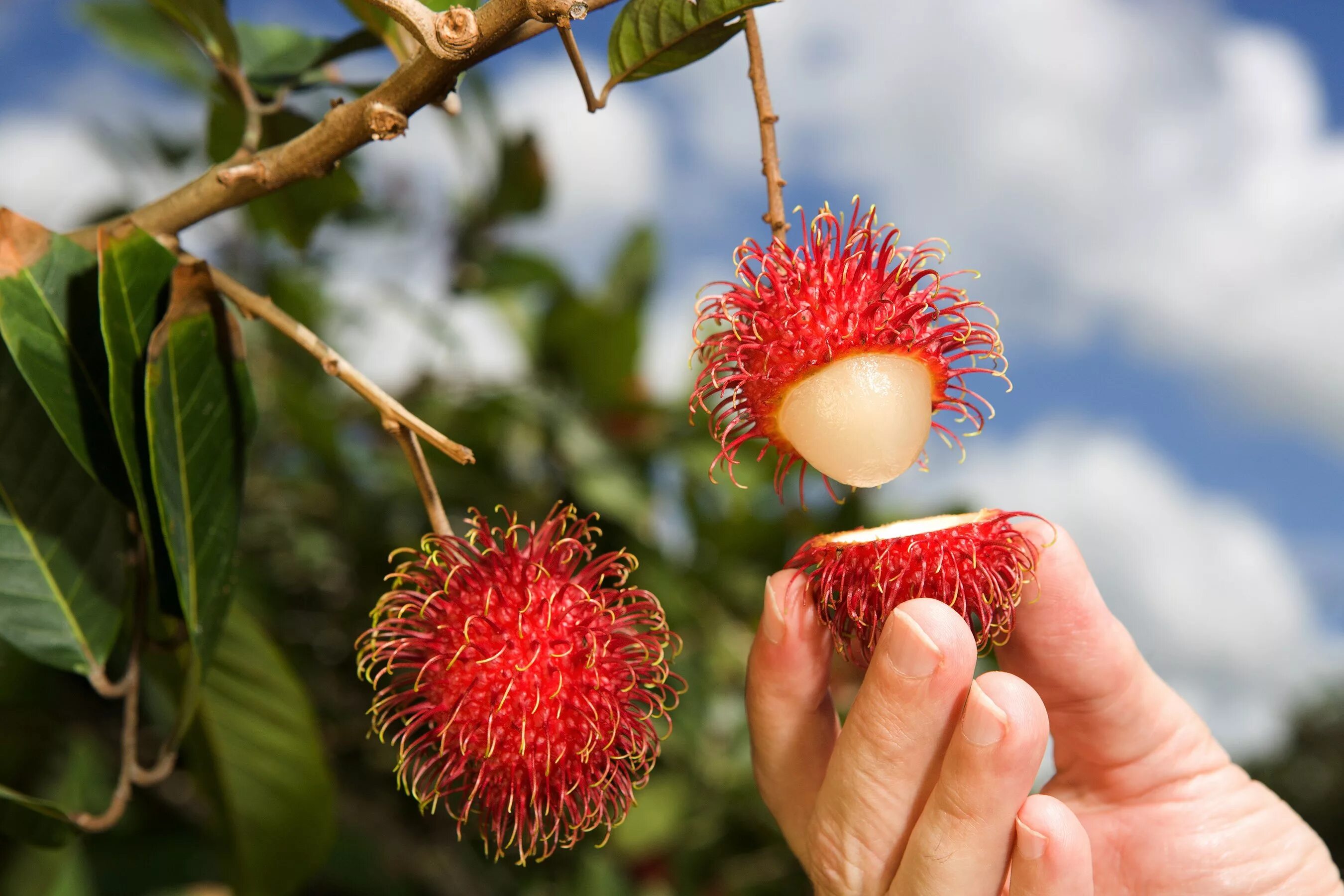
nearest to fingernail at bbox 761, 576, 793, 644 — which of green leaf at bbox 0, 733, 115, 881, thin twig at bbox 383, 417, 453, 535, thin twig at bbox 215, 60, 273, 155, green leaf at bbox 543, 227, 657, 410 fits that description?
thin twig at bbox 383, 417, 453, 535

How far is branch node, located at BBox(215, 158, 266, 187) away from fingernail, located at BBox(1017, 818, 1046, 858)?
993 millimetres

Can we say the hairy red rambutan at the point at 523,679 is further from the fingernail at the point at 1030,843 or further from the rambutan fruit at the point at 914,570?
the fingernail at the point at 1030,843

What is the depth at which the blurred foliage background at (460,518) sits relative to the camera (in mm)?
2178

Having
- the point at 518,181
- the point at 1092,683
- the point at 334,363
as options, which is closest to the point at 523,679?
the point at 334,363

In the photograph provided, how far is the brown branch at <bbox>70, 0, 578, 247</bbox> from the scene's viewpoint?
0.88 meters

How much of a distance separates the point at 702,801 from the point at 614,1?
205 cm

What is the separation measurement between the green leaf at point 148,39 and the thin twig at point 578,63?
1.61 metres

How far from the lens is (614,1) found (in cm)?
87

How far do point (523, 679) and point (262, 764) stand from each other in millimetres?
618

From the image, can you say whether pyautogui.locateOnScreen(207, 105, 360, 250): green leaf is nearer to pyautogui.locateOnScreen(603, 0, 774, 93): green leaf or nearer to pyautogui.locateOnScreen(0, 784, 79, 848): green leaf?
pyautogui.locateOnScreen(603, 0, 774, 93): green leaf

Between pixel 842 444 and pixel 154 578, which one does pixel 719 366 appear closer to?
pixel 842 444

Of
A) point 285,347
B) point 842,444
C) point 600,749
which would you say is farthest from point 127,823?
A: point 842,444

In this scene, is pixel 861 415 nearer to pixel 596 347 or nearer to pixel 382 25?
pixel 382 25

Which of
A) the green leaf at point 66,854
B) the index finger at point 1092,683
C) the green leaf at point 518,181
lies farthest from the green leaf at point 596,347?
the index finger at point 1092,683
